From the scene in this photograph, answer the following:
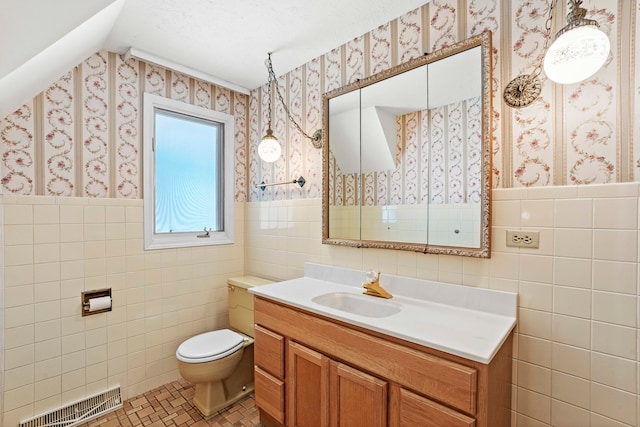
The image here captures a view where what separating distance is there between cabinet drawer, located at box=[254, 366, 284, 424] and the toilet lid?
0.97ft

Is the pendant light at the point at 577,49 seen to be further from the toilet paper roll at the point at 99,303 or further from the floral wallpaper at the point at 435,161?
the toilet paper roll at the point at 99,303

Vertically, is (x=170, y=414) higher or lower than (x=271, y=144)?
lower

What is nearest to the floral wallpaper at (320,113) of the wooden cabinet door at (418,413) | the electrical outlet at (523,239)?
the electrical outlet at (523,239)

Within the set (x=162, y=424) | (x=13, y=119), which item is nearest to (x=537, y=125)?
(x=162, y=424)

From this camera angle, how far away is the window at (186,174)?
7.38 feet

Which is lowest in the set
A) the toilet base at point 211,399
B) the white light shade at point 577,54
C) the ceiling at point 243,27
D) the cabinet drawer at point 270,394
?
the toilet base at point 211,399

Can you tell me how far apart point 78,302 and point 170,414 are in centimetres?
95

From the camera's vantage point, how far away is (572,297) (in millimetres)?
1220

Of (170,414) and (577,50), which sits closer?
(577,50)

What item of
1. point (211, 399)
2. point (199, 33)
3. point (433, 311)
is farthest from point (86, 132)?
point (433, 311)

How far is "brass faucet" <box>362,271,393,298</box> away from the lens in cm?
168

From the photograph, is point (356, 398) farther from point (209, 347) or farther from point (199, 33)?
point (199, 33)

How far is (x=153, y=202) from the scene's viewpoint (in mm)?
2283

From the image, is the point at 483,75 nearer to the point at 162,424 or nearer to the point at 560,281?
the point at 560,281
